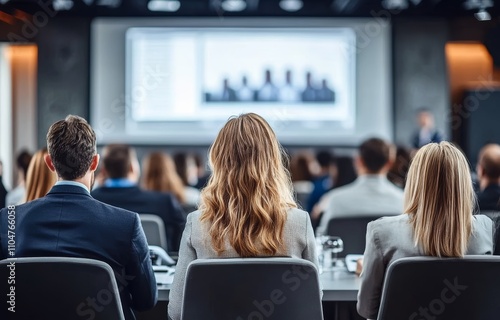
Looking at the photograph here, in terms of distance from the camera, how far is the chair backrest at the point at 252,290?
6.64 feet

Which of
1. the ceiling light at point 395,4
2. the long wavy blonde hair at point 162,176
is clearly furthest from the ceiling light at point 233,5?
the long wavy blonde hair at point 162,176

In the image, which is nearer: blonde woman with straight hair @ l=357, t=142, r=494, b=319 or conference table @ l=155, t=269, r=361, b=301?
blonde woman with straight hair @ l=357, t=142, r=494, b=319

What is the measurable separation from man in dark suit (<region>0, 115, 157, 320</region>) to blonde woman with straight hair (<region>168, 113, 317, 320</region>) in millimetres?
128

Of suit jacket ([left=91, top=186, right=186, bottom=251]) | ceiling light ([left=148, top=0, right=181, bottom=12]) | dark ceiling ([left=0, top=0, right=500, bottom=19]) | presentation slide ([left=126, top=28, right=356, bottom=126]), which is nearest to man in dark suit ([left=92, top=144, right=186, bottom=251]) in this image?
suit jacket ([left=91, top=186, right=186, bottom=251])

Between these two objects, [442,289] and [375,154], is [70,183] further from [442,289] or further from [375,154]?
[375,154]

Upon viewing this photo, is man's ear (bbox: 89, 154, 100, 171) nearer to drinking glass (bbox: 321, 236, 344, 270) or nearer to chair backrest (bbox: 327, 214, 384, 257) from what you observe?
drinking glass (bbox: 321, 236, 344, 270)

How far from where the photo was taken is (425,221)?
2.29 m

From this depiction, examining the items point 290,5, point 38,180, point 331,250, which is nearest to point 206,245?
point 331,250

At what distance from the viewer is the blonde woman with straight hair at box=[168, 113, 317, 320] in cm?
226

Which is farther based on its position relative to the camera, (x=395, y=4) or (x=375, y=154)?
(x=395, y=4)

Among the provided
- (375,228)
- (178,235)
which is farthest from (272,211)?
(178,235)

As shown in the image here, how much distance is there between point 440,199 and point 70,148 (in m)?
1.19

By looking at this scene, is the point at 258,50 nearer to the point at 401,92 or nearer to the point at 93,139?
the point at 401,92

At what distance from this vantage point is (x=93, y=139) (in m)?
2.44
